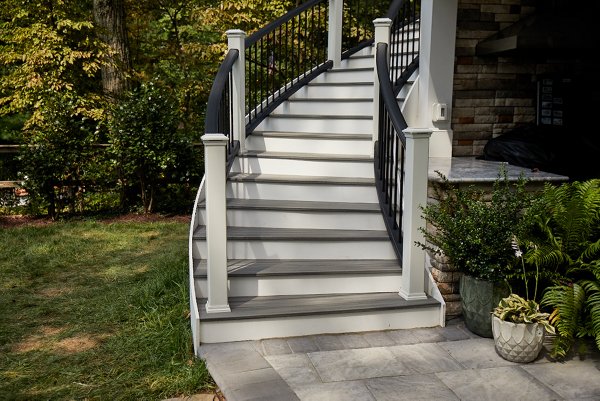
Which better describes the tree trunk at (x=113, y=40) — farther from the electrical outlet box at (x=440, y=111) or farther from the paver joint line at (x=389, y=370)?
the paver joint line at (x=389, y=370)

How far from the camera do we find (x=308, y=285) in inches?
153

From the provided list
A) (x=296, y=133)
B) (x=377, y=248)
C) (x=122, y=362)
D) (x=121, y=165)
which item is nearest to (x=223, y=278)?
(x=122, y=362)

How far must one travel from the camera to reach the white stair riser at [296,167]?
4.96m

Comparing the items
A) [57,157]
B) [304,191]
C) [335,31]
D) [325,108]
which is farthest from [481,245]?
[57,157]

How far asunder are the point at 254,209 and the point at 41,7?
18.5 ft

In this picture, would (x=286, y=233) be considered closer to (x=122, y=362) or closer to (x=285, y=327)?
(x=285, y=327)

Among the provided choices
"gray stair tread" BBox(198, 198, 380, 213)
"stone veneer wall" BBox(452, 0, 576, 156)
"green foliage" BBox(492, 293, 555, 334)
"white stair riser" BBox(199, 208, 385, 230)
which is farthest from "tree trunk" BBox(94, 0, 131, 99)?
"green foliage" BBox(492, 293, 555, 334)

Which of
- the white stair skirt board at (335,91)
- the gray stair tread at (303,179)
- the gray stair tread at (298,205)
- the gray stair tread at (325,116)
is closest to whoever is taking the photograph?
the gray stair tread at (298,205)

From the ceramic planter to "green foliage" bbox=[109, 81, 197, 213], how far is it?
18.2ft

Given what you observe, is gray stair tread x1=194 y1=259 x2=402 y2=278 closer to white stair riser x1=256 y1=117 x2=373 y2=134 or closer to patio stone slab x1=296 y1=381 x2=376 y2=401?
patio stone slab x1=296 y1=381 x2=376 y2=401

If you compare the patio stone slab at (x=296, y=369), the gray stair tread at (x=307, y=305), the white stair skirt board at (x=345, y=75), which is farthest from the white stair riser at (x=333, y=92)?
the patio stone slab at (x=296, y=369)

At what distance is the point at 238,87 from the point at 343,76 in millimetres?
1780

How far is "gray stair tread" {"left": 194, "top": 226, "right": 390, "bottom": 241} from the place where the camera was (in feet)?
13.6

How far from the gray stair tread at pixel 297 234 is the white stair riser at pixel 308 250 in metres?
0.03
